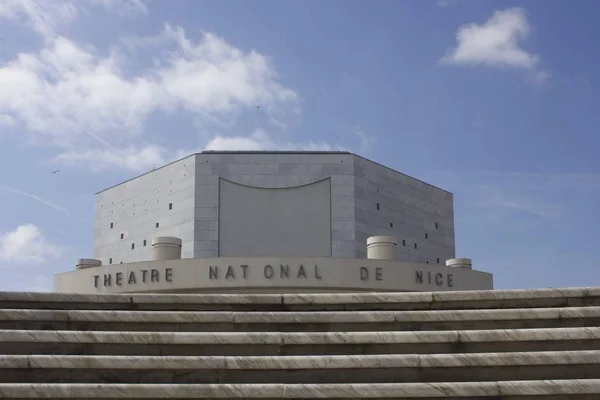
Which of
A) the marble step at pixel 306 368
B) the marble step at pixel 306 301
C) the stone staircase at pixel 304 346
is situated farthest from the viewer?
the marble step at pixel 306 301

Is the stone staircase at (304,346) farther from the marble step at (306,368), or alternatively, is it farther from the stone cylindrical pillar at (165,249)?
the stone cylindrical pillar at (165,249)

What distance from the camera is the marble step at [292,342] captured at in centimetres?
1340

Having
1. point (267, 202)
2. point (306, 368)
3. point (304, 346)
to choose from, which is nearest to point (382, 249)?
point (267, 202)

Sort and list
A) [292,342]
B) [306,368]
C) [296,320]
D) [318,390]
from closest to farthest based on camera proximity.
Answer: [318,390]
[306,368]
[292,342]
[296,320]

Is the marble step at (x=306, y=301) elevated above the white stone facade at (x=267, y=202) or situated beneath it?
situated beneath

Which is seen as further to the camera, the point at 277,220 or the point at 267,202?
the point at 267,202

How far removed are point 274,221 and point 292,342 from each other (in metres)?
39.5

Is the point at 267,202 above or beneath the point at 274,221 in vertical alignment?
above

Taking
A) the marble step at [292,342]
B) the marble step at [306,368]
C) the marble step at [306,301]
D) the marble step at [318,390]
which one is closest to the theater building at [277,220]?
the marble step at [306,301]

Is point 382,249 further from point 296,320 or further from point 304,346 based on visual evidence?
point 304,346

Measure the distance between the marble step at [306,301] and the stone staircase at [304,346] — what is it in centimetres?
2

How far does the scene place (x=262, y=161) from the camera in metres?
54.5

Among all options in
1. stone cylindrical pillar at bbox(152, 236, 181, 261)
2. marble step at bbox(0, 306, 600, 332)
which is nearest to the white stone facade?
stone cylindrical pillar at bbox(152, 236, 181, 261)

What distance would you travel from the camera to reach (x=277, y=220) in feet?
174
